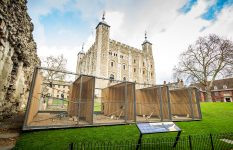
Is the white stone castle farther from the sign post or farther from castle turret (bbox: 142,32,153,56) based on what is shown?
the sign post

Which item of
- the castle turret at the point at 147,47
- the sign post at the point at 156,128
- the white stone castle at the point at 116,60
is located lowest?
the sign post at the point at 156,128

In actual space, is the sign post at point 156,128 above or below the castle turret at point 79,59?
below

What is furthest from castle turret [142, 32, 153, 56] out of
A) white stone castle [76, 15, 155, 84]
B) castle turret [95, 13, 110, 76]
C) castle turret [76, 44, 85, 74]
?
castle turret [76, 44, 85, 74]

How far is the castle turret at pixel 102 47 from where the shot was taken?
34156 mm

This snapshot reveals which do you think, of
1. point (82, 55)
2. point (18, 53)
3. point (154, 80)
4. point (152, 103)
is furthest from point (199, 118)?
point (82, 55)

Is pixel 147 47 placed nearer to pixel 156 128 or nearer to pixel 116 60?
pixel 116 60

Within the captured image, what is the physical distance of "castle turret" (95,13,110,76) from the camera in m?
34.2

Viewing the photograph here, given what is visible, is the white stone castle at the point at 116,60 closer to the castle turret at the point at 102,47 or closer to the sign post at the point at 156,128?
the castle turret at the point at 102,47

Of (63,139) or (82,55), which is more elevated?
(82,55)

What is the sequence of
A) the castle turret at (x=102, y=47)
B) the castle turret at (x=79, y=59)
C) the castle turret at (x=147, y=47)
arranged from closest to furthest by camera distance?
the castle turret at (x=102, y=47)
the castle turret at (x=147, y=47)
the castle turret at (x=79, y=59)

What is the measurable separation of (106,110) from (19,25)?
32.4ft

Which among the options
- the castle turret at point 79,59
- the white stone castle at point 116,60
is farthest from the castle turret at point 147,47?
the castle turret at point 79,59

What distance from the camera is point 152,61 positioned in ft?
163

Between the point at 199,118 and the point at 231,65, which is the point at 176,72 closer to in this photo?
the point at 231,65
